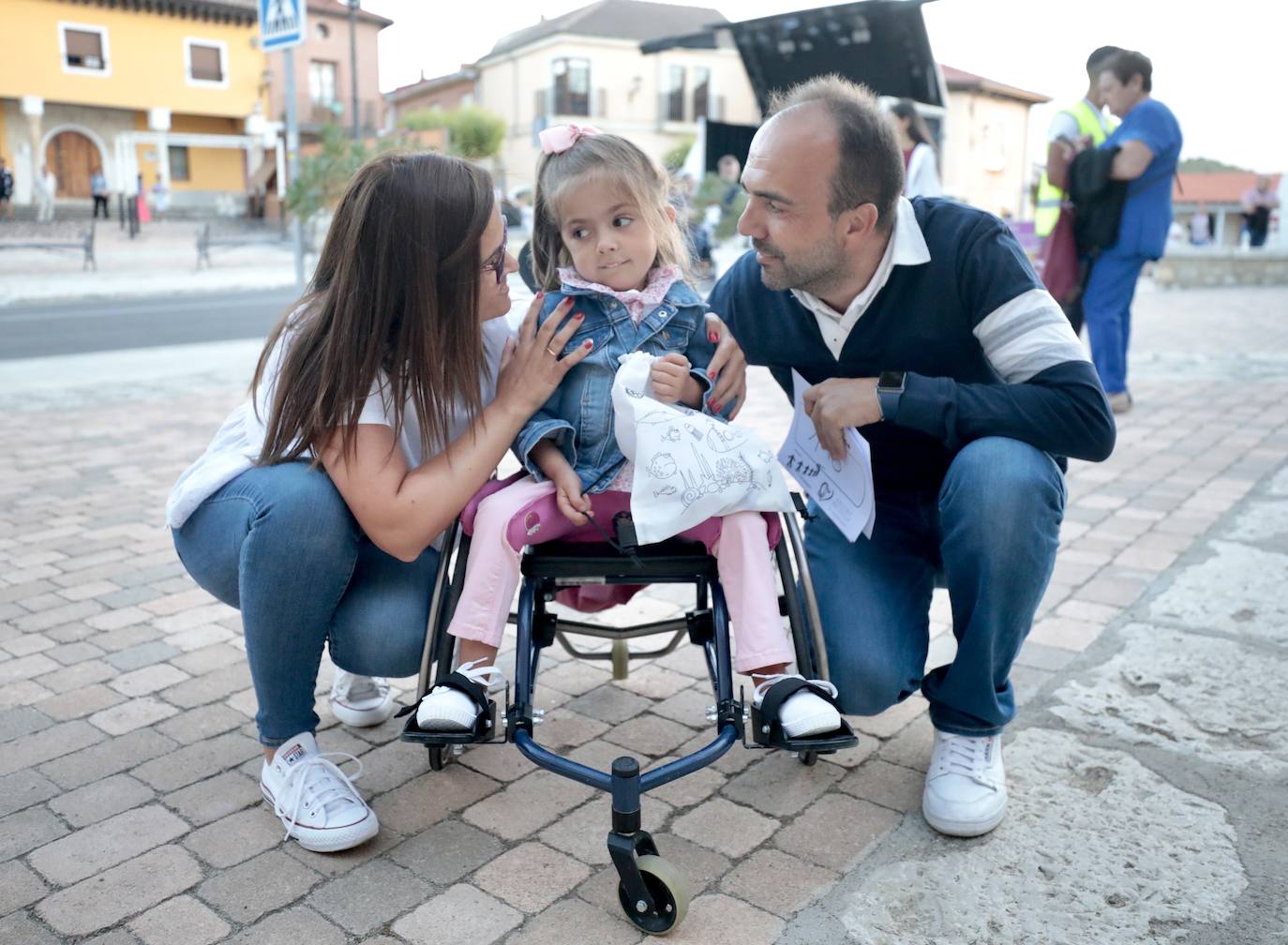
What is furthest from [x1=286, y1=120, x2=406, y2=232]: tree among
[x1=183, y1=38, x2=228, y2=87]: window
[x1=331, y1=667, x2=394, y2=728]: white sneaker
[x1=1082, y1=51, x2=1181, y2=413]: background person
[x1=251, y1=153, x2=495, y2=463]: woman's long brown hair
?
[x1=183, y1=38, x2=228, y2=87]: window

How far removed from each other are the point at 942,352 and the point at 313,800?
1.59 meters

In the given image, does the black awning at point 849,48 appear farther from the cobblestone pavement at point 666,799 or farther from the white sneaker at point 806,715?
the white sneaker at point 806,715

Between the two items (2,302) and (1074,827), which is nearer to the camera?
(1074,827)

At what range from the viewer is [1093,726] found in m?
2.61

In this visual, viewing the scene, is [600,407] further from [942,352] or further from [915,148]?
[915,148]

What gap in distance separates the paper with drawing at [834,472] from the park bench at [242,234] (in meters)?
21.9

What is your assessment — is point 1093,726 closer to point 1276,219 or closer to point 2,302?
point 2,302

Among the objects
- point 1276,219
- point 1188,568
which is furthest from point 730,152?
point 1276,219

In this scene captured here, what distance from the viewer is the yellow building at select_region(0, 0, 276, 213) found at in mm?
34906

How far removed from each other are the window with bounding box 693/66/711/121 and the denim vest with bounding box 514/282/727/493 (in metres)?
42.0

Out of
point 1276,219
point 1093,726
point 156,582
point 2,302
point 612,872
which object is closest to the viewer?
point 612,872

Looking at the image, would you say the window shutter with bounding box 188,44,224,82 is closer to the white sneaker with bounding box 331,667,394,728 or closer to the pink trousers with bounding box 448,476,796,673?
the white sneaker with bounding box 331,667,394,728

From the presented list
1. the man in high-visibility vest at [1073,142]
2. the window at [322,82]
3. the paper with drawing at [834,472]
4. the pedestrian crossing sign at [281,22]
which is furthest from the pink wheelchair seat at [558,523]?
the window at [322,82]

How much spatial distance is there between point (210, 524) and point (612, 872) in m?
1.06
